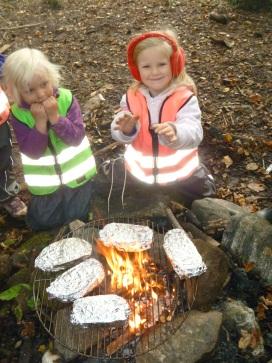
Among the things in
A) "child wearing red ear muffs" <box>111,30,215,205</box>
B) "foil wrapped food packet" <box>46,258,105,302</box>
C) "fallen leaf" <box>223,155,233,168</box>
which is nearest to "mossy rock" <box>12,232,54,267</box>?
"foil wrapped food packet" <box>46,258,105,302</box>

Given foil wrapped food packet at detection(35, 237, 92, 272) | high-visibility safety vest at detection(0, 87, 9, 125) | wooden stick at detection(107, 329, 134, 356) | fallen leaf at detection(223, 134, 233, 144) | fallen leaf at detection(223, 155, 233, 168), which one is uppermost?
high-visibility safety vest at detection(0, 87, 9, 125)

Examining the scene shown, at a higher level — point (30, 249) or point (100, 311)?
point (100, 311)

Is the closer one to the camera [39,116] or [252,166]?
[39,116]

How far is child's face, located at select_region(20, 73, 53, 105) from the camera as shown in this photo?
337cm

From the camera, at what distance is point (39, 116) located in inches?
136

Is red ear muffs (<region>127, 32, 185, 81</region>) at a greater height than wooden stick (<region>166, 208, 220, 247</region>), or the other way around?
red ear muffs (<region>127, 32, 185, 81</region>)

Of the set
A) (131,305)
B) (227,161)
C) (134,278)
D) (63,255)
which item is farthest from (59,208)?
(227,161)

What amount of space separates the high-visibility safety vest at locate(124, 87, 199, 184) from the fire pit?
775 mm

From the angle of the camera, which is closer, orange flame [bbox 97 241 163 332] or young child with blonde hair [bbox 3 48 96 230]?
orange flame [bbox 97 241 163 332]

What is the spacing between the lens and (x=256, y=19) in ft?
23.8

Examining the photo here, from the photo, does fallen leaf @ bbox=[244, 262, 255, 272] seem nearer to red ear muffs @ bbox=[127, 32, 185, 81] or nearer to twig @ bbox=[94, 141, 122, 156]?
red ear muffs @ bbox=[127, 32, 185, 81]

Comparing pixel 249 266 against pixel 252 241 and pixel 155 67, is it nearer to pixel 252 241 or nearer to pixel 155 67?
pixel 252 241

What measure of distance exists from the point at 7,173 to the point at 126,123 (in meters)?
1.60

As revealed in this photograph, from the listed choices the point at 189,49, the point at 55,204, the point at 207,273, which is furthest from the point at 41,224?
the point at 189,49
